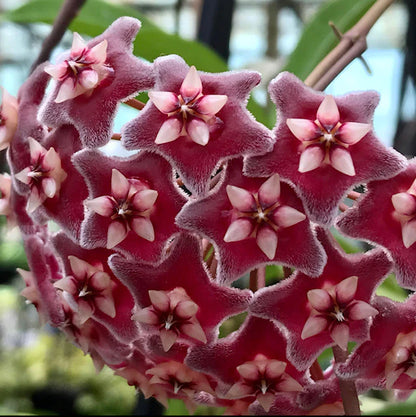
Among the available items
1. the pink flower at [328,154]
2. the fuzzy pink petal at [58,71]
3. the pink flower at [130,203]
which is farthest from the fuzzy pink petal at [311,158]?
the fuzzy pink petal at [58,71]

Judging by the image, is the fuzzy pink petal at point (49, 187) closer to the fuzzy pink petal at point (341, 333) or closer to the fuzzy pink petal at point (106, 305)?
the fuzzy pink petal at point (106, 305)

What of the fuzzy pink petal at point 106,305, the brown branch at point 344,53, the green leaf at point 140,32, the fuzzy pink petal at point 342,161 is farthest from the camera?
the green leaf at point 140,32

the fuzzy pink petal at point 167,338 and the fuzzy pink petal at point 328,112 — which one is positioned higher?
the fuzzy pink petal at point 328,112

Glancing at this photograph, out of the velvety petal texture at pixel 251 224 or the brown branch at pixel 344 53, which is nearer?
the velvety petal texture at pixel 251 224

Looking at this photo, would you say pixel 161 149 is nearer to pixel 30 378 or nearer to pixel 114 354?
pixel 114 354

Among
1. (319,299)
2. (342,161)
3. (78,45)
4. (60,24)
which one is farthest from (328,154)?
(60,24)

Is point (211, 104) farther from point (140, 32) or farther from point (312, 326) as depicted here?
point (140, 32)
